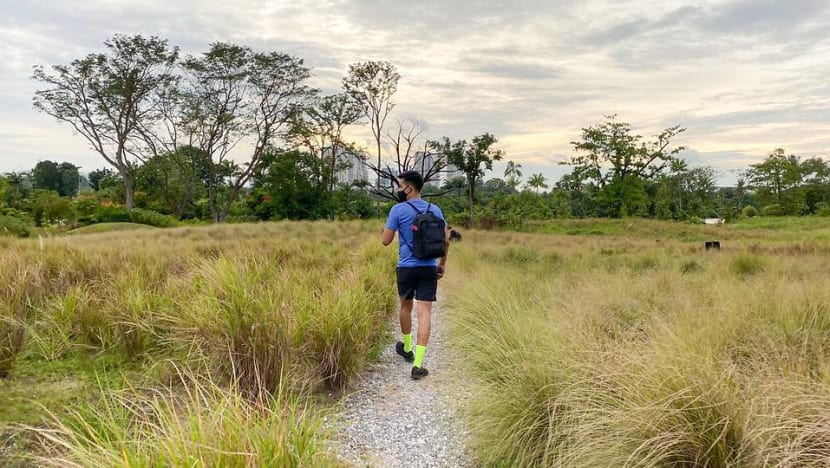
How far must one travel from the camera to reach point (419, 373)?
3551mm

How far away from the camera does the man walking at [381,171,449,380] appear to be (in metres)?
3.62

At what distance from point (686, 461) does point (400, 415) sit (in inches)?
65.4

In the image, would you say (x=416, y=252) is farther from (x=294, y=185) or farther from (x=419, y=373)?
(x=294, y=185)

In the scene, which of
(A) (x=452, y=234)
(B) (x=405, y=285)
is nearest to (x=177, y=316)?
(B) (x=405, y=285)

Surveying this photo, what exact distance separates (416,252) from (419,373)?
3.31 feet

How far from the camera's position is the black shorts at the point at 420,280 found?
12.4 ft

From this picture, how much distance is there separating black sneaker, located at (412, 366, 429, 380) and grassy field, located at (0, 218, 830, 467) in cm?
38

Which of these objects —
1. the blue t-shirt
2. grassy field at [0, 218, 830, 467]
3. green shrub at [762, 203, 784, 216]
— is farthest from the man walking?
green shrub at [762, 203, 784, 216]

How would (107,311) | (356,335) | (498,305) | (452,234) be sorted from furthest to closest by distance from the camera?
(452,234), (498,305), (107,311), (356,335)

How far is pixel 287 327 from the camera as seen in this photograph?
3176 mm

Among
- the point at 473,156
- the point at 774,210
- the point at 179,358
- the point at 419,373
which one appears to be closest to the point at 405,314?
the point at 419,373

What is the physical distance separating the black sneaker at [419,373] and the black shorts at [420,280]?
1.92 ft

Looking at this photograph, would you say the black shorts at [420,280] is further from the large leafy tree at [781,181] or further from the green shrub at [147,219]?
the large leafy tree at [781,181]

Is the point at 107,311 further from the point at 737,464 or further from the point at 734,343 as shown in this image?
the point at 734,343
